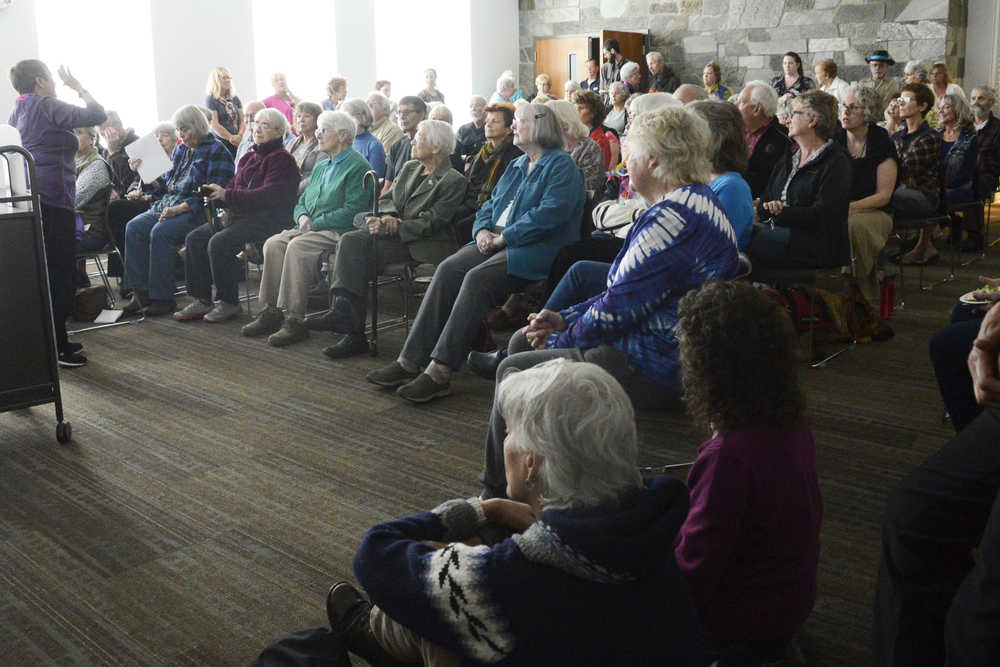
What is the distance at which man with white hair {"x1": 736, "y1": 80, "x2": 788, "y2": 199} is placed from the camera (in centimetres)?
480

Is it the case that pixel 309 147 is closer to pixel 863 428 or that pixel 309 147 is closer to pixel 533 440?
pixel 863 428

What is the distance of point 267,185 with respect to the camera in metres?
5.52

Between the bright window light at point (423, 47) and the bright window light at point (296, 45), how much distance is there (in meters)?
0.81

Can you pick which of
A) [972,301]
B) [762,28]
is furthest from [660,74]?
[972,301]

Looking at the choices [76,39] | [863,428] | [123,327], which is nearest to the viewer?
[863,428]

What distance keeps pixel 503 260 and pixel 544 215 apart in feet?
0.86

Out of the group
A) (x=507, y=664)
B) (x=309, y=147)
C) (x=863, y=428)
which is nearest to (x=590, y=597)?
(x=507, y=664)

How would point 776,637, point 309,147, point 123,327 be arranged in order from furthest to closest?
point 309,147 → point 123,327 → point 776,637

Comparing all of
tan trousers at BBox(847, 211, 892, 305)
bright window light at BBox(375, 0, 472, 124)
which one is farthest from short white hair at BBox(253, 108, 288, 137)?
bright window light at BBox(375, 0, 472, 124)

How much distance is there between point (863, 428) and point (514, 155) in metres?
2.28

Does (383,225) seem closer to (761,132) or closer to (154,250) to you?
(154,250)

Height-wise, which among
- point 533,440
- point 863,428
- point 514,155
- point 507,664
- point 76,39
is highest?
point 76,39

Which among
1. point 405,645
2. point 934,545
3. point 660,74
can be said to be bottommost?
point 405,645

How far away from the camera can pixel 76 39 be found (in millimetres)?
9305
